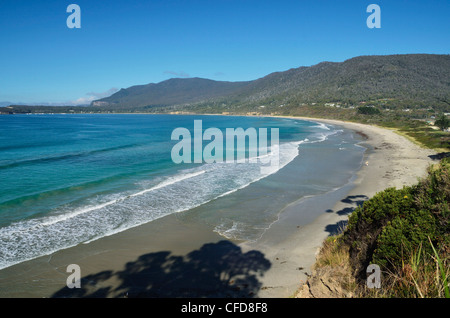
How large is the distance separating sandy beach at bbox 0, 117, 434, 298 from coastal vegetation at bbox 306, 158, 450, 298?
1605 mm

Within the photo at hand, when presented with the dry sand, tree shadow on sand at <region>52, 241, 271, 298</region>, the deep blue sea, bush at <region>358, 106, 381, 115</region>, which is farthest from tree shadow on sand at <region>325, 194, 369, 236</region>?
bush at <region>358, 106, 381, 115</region>

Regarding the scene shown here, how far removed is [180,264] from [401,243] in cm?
581

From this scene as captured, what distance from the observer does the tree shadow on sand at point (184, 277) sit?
6.82 metres

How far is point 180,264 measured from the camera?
832 cm

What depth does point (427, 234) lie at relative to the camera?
200 inches

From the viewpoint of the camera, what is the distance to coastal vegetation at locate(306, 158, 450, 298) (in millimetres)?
4156

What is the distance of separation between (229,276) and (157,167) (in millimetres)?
16912

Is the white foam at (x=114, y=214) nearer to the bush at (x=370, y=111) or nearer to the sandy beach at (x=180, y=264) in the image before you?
the sandy beach at (x=180, y=264)

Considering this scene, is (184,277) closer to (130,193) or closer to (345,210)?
(345,210)

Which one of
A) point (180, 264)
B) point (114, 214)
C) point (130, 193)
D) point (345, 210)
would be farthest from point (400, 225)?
point (130, 193)

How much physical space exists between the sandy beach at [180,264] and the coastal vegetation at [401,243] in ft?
5.27

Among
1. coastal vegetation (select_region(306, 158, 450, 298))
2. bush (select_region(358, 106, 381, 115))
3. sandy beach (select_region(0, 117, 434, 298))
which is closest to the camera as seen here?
coastal vegetation (select_region(306, 158, 450, 298))

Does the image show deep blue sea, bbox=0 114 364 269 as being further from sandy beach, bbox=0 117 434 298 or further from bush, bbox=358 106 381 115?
bush, bbox=358 106 381 115
